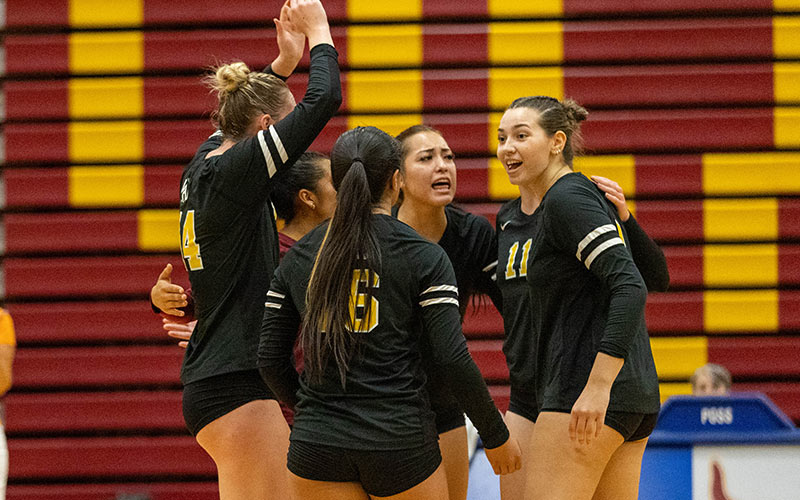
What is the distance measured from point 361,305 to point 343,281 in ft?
0.24

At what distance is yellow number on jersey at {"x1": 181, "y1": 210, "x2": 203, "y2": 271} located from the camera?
8.46 ft

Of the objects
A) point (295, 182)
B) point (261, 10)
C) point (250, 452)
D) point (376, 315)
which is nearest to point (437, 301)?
point (376, 315)

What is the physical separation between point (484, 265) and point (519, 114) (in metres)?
0.59

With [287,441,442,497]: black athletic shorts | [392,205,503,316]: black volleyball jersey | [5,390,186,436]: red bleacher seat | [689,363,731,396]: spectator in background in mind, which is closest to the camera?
[287,441,442,497]: black athletic shorts

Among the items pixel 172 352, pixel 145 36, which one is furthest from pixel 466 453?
pixel 145 36


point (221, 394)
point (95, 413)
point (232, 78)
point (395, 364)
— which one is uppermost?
point (232, 78)

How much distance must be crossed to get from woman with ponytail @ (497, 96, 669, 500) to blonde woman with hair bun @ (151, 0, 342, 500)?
701mm

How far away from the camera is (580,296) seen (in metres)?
2.51

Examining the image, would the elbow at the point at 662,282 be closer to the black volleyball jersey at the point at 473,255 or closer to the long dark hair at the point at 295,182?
the black volleyball jersey at the point at 473,255

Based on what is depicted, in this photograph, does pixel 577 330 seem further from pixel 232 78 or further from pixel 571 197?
pixel 232 78

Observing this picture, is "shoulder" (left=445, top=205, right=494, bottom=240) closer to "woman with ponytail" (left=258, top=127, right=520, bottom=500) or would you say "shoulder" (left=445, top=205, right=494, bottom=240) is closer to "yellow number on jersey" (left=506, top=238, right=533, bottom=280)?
"yellow number on jersey" (left=506, top=238, right=533, bottom=280)

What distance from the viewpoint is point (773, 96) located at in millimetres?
5453

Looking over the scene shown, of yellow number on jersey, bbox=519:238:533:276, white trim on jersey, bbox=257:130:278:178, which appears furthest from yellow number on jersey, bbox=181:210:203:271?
yellow number on jersey, bbox=519:238:533:276

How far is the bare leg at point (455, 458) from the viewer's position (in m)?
3.04
